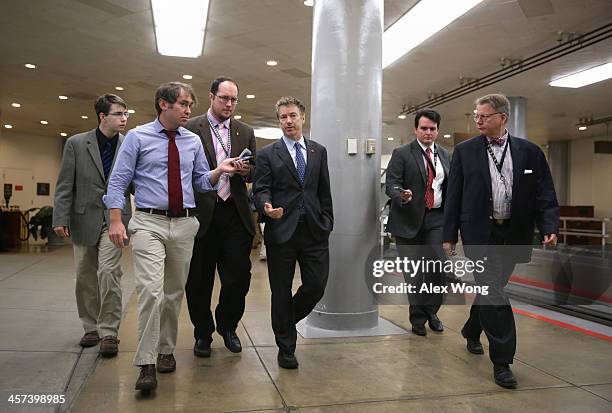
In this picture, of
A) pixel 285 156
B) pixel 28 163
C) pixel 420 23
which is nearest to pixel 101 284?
pixel 285 156

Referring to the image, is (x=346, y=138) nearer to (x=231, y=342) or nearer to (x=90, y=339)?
(x=231, y=342)

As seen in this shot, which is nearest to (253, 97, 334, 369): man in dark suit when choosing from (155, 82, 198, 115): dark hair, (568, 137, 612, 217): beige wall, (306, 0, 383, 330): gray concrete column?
(155, 82, 198, 115): dark hair

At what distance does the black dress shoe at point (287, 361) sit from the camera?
9.77 ft

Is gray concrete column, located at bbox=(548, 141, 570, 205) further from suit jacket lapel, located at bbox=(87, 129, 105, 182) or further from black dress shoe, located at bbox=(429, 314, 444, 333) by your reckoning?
suit jacket lapel, located at bbox=(87, 129, 105, 182)

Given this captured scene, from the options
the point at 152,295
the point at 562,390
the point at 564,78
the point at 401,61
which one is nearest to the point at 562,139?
the point at 564,78

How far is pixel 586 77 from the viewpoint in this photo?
30.7 ft

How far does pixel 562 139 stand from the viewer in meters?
18.5

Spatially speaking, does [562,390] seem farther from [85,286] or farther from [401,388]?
[85,286]

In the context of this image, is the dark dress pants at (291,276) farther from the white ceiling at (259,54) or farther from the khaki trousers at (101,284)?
the white ceiling at (259,54)

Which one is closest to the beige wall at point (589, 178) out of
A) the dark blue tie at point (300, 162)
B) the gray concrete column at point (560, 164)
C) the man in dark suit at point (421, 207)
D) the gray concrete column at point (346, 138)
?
the gray concrete column at point (560, 164)

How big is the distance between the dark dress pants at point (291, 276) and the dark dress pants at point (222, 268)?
0.67 ft

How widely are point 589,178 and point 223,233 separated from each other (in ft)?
62.4

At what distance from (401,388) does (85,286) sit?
2206 mm

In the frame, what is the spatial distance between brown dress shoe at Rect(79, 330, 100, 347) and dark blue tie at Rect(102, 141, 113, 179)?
108 cm
